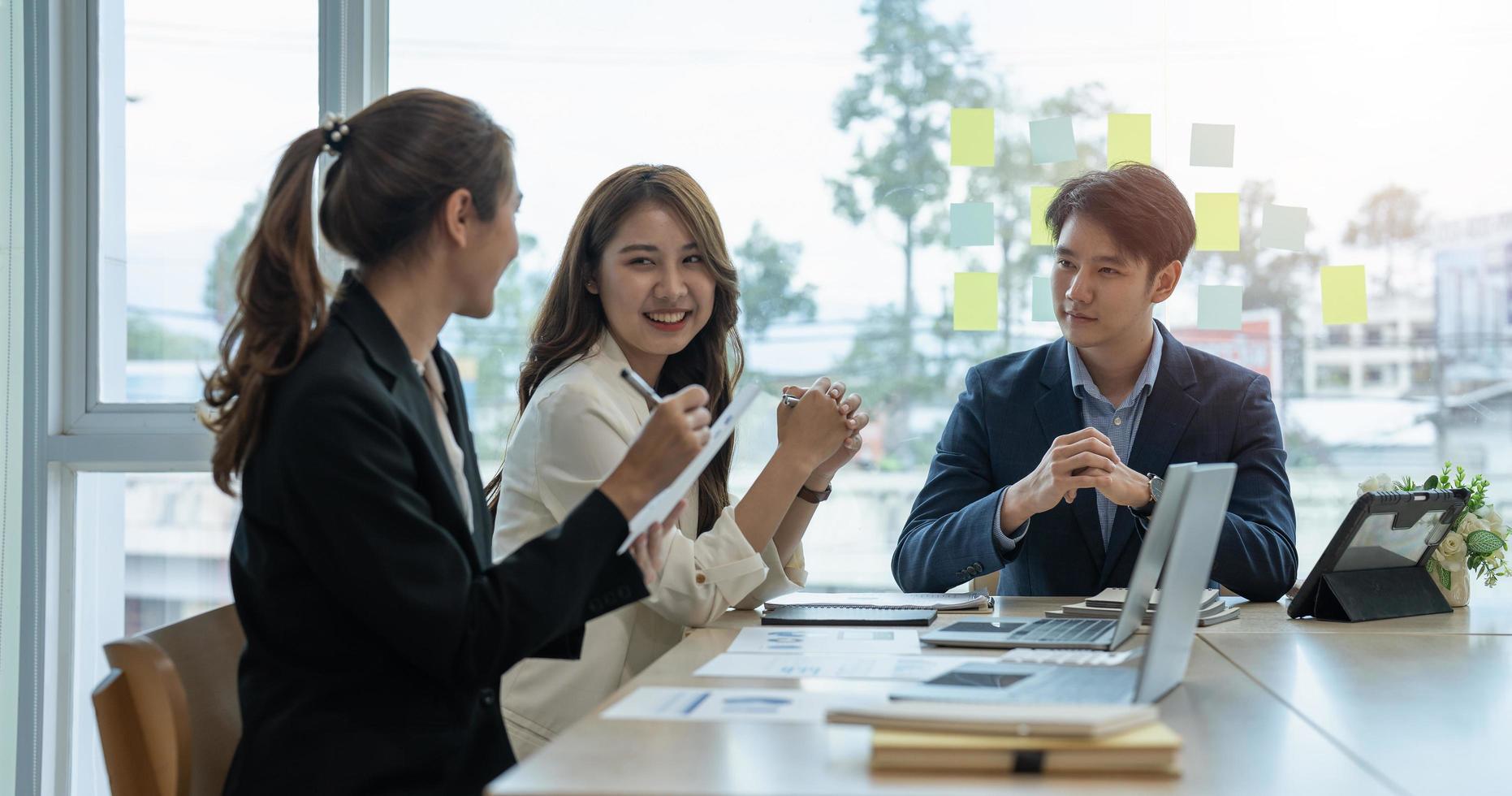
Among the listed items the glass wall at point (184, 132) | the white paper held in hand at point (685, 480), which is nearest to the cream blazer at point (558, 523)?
the white paper held in hand at point (685, 480)

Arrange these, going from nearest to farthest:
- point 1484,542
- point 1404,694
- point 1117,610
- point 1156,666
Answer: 1. point 1156,666
2. point 1404,694
3. point 1117,610
4. point 1484,542

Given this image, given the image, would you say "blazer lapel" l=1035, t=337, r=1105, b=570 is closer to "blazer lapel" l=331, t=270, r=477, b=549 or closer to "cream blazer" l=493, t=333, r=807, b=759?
"cream blazer" l=493, t=333, r=807, b=759

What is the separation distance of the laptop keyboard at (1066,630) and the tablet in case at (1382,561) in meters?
0.35

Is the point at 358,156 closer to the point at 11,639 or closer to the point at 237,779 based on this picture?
the point at 237,779

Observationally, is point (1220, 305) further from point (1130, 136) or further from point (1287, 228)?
point (1130, 136)

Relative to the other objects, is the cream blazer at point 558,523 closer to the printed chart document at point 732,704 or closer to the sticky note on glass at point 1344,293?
the printed chart document at point 732,704

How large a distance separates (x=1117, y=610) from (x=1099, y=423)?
0.57 meters

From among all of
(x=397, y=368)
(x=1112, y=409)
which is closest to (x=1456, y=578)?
(x=1112, y=409)

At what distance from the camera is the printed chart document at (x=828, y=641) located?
4.91ft

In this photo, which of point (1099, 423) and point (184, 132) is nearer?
point (1099, 423)

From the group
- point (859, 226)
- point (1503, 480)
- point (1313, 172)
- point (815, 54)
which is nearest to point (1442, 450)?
point (1503, 480)

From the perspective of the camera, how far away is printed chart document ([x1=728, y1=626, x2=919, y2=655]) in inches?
58.9

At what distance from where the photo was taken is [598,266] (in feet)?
6.71

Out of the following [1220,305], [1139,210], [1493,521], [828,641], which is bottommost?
[828,641]
